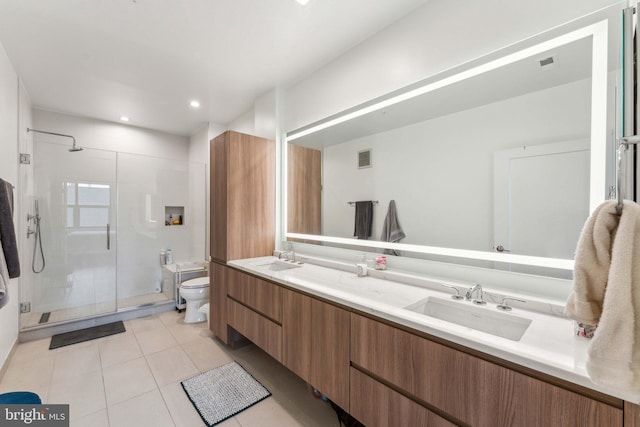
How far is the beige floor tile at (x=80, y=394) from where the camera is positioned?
5.66 feet

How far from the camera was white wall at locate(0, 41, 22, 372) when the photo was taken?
6.88 ft

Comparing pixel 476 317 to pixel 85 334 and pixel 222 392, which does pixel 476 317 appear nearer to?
pixel 222 392

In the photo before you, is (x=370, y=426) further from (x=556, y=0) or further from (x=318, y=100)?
(x=318, y=100)

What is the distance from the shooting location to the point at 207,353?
7.93 ft

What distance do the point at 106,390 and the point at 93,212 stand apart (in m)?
2.34

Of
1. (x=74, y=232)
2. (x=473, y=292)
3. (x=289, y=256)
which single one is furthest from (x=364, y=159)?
(x=74, y=232)

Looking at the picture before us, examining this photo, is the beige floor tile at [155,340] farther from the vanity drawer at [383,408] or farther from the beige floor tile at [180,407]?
the vanity drawer at [383,408]

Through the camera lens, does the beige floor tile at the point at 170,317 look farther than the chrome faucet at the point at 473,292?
Yes

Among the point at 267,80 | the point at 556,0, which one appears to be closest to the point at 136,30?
the point at 267,80

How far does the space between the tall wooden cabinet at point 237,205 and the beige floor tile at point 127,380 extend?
63cm

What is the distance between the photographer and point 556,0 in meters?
1.22

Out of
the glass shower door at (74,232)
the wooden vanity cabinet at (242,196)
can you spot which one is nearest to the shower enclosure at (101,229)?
the glass shower door at (74,232)

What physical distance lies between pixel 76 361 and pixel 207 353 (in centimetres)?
107

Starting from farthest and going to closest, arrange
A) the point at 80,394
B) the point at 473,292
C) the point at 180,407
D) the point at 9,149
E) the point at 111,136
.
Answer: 1. the point at 111,136
2. the point at 9,149
3. the point at 80,394
4. the point at 180,407
5. the point at 473,292
